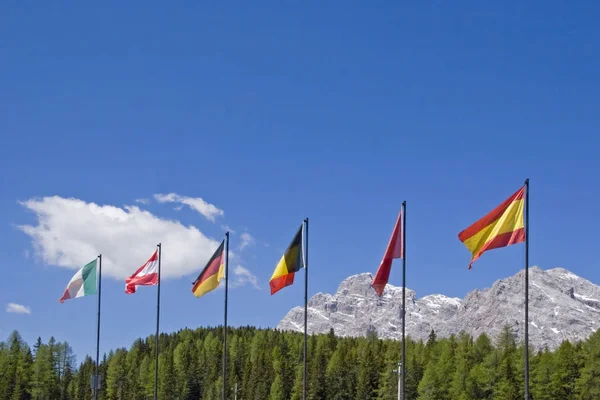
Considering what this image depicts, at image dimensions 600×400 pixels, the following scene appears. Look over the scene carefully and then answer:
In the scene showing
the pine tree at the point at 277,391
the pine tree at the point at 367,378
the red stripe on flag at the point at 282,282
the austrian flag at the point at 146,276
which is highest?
the austrian flag at the point at 146,276

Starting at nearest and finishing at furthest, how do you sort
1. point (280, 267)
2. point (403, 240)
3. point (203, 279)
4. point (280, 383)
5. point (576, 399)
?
point (403, 240) → point (280, 267) → point (203, 279) → point (576, 399) → point (280, 383)

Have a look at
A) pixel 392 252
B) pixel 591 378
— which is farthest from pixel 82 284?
pixel 591 378

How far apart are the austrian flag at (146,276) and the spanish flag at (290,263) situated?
10.9 metres

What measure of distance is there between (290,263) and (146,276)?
12.4 metres

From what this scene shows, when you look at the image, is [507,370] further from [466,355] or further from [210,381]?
[210,381]

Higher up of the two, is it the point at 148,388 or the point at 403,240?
the point at 403,240

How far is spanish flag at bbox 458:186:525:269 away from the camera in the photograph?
3594cm

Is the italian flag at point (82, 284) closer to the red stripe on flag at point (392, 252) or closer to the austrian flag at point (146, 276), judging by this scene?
the austrian flag at point (146, 276)

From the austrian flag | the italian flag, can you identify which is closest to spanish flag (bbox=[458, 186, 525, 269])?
the austrian flag

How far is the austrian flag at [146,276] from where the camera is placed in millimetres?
54469

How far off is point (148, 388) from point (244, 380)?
29367 millimetres

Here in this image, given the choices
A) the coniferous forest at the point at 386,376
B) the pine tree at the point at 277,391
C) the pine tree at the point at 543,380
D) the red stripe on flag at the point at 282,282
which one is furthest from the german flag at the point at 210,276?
the pine tree at the point at 277,391

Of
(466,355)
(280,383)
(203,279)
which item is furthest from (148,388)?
(203,279)

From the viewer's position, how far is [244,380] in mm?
175500
